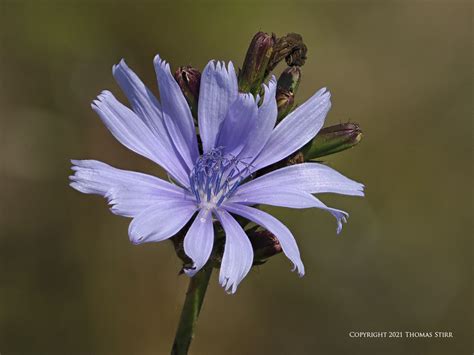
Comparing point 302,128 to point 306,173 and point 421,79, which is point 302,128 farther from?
point 421,79

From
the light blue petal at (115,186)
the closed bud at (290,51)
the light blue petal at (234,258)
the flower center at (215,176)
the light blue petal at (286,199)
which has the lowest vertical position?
the light blue petal at (234,258)

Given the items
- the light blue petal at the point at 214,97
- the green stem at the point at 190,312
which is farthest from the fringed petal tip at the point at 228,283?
the light blue petal at the point at 214,97

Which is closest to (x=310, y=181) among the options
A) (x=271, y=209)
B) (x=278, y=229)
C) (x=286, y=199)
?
(x=286, y=199)

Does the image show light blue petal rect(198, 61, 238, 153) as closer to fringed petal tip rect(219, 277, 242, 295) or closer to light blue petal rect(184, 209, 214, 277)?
light blue petal rect(184, 209, 214, 277)

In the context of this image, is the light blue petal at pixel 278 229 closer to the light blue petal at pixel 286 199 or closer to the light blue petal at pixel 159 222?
the light blue petal at pixel 286 199

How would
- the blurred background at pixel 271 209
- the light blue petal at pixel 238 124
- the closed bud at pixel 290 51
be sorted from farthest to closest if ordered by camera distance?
the blurred background at pixel 271 209 → the closed bud at pixel 290 51 → the light blue petal at pixel 238 124

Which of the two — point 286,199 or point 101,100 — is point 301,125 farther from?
point 101,100

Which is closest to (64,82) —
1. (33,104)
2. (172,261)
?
(33,104)
